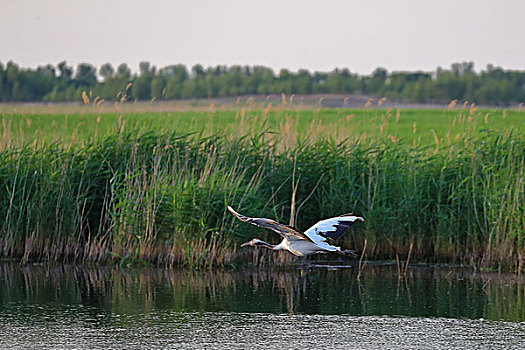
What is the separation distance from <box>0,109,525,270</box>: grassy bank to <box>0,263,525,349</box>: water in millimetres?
523

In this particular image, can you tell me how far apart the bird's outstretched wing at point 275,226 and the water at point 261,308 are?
76 centimetres

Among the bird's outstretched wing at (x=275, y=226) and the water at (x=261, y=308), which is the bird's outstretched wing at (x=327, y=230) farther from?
the water at (x=261, y=308)

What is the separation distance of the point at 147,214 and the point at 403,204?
3324 mm

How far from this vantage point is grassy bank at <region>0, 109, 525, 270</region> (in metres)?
→ 9.70

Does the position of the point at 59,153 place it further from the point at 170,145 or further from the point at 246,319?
the point at 246,319

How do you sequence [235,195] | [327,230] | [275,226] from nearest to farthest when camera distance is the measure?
[275,226] → [327,230] → [235,195]

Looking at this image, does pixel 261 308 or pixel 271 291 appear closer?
pixel 261 308

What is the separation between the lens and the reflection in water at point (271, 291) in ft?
24.6

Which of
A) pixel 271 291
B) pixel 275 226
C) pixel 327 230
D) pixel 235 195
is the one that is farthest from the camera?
pixel 235 195

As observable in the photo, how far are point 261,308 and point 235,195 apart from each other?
8.60ft

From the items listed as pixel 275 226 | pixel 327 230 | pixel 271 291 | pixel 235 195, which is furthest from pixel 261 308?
pixel 235 195

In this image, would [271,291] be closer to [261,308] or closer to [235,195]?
[261,308]

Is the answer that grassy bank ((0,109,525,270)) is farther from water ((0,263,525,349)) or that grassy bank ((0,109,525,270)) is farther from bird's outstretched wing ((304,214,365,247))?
bird's outstretched wing ((304,214,365,247))

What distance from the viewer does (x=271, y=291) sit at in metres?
8.29
